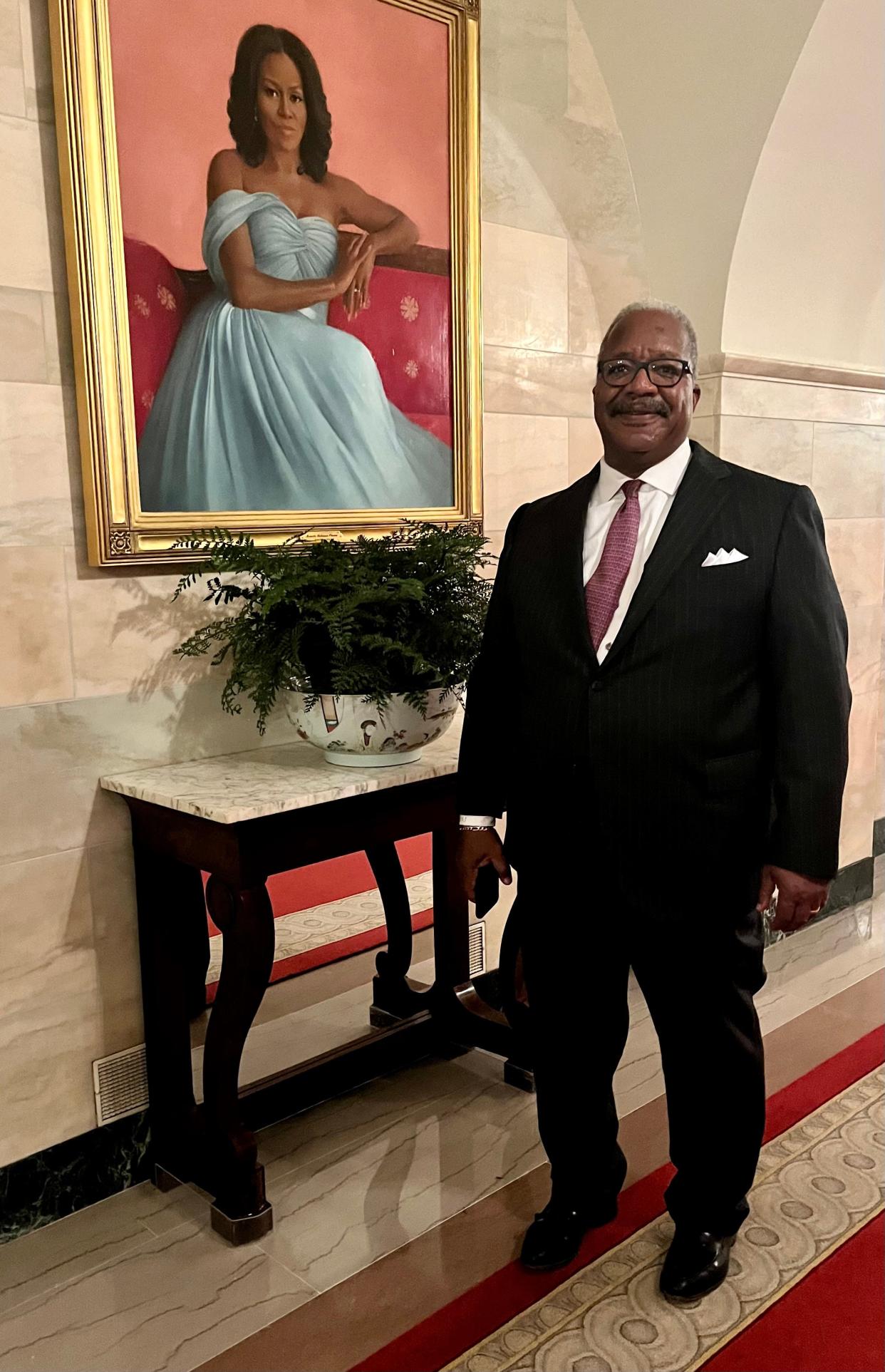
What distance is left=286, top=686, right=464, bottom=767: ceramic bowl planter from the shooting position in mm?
2355

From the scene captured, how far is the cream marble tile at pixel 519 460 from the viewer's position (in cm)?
313

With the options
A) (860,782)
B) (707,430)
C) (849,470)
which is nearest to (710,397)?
(707,430)

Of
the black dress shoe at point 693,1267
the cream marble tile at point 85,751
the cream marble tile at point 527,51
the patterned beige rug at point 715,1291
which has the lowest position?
the patterned beige rug at point 715,1291

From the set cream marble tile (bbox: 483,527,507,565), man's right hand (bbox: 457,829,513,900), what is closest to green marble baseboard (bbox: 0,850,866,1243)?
man's right hand (bbox: 457,829,513,900)

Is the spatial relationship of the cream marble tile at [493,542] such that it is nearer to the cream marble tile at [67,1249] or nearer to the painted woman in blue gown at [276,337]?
the painted woman in blue gown at [276,337]

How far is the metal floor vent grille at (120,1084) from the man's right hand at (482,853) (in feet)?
2.90

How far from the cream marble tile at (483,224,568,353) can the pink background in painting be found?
0.22 m

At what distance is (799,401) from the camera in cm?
371

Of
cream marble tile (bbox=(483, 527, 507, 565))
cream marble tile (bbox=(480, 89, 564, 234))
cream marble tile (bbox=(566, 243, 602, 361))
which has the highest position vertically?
cream marble tile (bbox=(480, 89, 564, 234))

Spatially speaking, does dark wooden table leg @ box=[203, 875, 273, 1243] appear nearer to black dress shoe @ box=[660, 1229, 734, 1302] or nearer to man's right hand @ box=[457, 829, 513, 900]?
man's right hand @ box=[457, 829, 513, 900]

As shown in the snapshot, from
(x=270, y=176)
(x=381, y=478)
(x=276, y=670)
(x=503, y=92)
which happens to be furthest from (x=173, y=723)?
(x=503, y=92)

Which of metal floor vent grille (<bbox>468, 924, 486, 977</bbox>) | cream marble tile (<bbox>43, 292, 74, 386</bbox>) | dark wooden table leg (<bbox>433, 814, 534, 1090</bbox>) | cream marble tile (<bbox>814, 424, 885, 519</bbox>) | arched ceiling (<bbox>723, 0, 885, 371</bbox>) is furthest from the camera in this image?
cream marble tile (<bbox>814, 424, 885, 519</bbox>)

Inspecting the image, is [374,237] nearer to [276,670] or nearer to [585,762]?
[276,670]

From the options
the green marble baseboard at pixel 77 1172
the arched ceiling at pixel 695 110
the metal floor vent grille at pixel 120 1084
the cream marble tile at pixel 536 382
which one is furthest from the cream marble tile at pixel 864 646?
the metal floor vent grille at pixel 120 1084
